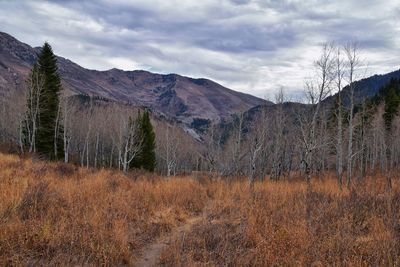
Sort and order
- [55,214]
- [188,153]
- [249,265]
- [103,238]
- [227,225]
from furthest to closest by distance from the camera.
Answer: [188,153] < [227,225] < [55,214] < [103,238] < [249,265]

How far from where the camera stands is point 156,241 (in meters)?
6.92

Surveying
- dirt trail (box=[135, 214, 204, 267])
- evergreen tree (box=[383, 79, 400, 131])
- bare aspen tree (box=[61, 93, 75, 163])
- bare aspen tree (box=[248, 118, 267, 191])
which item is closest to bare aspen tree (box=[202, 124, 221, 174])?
bare aspen tree (box=[248, 118, 267, 191])

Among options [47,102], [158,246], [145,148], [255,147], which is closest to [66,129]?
[47,102]

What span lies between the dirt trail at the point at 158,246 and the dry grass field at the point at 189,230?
0.02 m

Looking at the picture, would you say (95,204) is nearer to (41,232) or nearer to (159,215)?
(159,215)

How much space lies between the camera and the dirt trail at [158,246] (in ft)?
18.8

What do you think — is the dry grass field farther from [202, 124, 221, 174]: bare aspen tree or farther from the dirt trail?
[202, 124, 221, 174]: bare aspen tree

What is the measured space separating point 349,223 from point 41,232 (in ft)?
19.8

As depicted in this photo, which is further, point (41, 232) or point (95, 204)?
point (95, 204)

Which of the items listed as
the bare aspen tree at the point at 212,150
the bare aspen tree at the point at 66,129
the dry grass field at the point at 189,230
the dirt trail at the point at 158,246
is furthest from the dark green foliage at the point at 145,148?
the dirt trail at the point at 158,246

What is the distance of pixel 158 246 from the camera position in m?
6.59

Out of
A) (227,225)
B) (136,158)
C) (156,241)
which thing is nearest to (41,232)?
(156,241)

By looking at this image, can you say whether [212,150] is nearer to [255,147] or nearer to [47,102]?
[47,102]

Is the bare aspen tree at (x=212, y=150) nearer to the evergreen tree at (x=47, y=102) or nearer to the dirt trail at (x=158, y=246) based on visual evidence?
the evergreen tree at (x=47, y=102)
